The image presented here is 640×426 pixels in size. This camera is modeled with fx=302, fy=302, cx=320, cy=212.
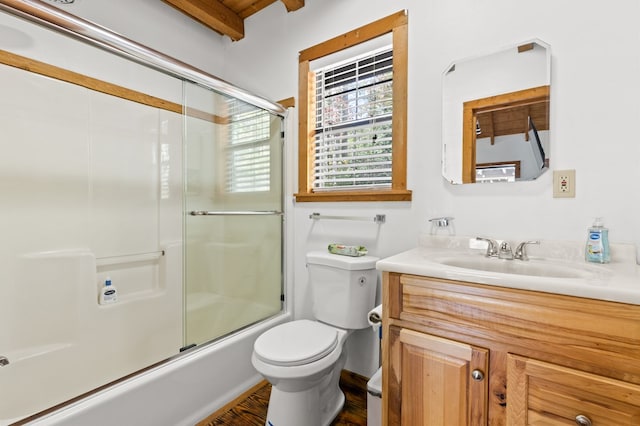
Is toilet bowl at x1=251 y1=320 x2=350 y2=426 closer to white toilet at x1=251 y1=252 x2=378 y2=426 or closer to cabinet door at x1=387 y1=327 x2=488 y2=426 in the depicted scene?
white toilet at x1=251 y1=252 x2=378 y2=426

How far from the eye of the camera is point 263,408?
1632 millimetres

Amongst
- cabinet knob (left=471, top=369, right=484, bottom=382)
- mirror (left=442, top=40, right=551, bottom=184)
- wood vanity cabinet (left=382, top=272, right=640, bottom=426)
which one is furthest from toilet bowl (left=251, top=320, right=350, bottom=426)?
mirror (left=442, top=40, right=551, bottom=184)

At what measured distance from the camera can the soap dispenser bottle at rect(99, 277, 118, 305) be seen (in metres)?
1.78

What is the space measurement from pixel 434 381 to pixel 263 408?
3.49 ft

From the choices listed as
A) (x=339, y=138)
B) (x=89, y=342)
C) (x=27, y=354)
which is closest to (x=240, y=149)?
(x=339, y=138)

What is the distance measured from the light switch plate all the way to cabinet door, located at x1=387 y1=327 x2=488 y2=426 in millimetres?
761

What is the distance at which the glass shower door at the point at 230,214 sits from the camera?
1.84 meters

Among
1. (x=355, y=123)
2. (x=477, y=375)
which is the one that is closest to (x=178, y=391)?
(x=477, y=375)

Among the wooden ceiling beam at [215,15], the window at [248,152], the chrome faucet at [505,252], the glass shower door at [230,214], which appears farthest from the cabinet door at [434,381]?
the wooden ceiling beam at [215,15]

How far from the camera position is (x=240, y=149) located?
2061mm

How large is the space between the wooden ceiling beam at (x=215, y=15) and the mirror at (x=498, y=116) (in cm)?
166

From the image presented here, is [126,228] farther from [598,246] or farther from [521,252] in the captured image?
[598,246]

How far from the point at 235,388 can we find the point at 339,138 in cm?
158

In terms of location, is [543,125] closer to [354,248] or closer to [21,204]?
[354,248]
